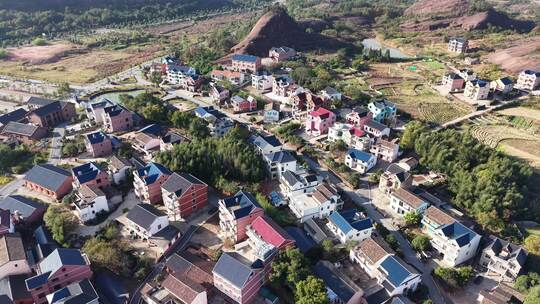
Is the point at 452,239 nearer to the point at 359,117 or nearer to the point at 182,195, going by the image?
the point at 359,117

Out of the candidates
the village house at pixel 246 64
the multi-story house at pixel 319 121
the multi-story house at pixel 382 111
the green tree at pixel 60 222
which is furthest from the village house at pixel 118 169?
the village house at pixel 246 64

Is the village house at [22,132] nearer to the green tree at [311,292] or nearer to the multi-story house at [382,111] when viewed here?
the green tree at [311,292]

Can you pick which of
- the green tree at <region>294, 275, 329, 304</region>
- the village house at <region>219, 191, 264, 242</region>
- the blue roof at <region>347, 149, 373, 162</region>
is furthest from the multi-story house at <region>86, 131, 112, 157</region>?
the green tree at <region>294, 275, 329, 304</region>

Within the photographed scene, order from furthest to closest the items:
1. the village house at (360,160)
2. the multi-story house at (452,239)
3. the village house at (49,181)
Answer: the village house at (360,160), the village house at (49,181), the multi-story house at (452,239)

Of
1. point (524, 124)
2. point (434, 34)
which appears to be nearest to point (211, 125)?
point (524, 124)

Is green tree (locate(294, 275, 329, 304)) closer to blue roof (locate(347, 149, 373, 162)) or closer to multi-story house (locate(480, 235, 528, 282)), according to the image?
multi-story house (locate(480, 235, 528, 282))

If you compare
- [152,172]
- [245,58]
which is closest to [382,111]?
[245,58]
